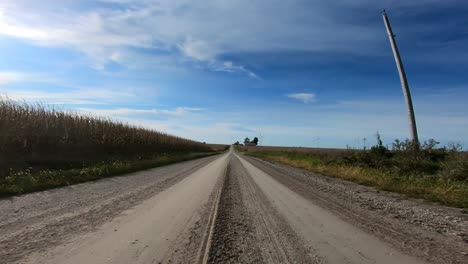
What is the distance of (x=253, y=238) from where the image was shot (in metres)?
5.68

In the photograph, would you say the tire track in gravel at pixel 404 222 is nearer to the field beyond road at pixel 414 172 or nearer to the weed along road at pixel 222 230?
the weed along road at pixel 222 230

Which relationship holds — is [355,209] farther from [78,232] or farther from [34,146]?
[34,146]

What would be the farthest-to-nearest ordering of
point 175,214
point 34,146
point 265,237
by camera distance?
point 34,146, point 175,214, point 265,237

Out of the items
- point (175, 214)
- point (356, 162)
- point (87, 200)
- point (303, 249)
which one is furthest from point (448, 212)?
point (356, 162)

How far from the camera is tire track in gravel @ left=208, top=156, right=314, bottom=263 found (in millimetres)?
4703

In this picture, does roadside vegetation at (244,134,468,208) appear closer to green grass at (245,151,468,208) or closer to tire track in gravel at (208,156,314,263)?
green grass at (245,151,468,208)

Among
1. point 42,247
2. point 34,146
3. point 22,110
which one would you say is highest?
point 22,110

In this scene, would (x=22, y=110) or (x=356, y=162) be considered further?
(x=356, y=162)

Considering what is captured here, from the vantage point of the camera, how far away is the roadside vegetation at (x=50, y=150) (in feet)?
43.5

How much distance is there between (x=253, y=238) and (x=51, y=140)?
1685cm

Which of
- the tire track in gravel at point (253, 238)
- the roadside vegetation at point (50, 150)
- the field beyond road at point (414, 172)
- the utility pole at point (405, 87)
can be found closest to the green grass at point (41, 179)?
the roadside vegetation at point (50, 150)

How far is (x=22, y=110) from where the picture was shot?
18.2 m

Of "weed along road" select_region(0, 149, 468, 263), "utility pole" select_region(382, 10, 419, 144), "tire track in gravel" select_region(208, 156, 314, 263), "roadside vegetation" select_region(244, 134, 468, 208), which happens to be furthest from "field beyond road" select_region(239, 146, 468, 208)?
"tire track in gravel" select_region(208, 156, 314, 263)

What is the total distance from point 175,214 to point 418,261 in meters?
4.70
